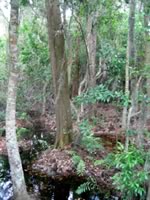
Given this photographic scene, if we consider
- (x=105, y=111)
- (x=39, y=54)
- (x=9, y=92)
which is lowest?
(x=105, y=111)

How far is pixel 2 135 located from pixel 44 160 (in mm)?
3473

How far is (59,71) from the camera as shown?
31.2ft

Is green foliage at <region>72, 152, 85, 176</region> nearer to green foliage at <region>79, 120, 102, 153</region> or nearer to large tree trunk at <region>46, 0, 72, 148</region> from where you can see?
green foliage at <region>79, 120, 102, 153</region>

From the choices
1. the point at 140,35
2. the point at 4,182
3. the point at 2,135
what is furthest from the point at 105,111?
the point at 4,182

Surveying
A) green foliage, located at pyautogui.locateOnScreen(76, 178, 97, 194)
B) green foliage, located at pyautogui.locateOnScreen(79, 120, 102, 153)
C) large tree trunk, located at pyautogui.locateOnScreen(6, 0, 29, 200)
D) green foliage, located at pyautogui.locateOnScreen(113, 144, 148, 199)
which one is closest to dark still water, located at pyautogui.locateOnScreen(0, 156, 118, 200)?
green foliage, located at pyautogui.locateOnScreen(76, 178, 97, 194)

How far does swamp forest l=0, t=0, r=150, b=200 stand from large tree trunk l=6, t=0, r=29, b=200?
0.7 inches

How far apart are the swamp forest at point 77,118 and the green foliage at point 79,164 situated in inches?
1.1

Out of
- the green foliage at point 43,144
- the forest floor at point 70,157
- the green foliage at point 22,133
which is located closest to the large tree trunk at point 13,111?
the forest floor at point 70,157

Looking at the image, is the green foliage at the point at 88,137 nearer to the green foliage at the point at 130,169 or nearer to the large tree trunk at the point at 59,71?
the large tree trunk at the point at 59,71

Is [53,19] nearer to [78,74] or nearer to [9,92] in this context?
[9,92]

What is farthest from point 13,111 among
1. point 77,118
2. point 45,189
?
point 77,118

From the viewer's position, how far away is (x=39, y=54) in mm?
15750

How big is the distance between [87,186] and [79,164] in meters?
0.97

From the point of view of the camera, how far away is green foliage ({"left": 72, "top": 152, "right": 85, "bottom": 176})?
26.2 ft
